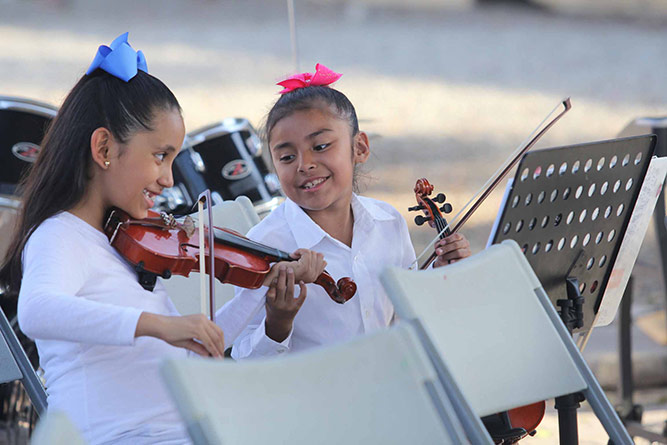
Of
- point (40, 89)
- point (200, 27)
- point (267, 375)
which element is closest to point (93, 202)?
point (267, 375)

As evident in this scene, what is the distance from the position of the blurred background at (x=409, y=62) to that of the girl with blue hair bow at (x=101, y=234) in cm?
342

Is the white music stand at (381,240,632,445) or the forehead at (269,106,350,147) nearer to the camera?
the white music stand at (381,240,632,445)

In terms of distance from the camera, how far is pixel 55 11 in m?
8.89

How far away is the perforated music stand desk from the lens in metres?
1.75

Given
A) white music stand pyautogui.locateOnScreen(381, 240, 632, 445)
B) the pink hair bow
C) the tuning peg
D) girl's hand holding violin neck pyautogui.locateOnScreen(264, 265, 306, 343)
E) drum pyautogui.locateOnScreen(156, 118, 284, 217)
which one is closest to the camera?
white music stand pyautogui.locateOnScreen(381, 240, 632, 445)

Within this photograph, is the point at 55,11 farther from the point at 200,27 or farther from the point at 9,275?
the point at 9,275

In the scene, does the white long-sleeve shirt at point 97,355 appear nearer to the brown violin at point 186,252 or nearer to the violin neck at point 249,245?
the brown violin at point 186,252

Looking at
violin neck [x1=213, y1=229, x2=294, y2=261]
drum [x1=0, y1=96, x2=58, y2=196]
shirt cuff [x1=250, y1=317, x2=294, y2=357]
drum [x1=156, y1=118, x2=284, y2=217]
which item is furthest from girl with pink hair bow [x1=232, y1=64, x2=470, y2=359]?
drum [x1=0, y1=96, x2=58, y2=196]

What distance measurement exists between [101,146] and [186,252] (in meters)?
0.25

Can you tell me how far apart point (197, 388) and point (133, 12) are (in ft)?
26.8

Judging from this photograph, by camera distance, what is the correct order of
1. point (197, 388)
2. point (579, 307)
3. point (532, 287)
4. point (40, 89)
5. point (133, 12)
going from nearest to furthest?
point (197, 388) < point (532, 287) < point (579, 307) < point (40, 89) < point (133, 12)

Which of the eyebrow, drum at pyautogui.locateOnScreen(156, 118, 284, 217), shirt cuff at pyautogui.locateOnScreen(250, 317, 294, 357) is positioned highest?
the eyebrow

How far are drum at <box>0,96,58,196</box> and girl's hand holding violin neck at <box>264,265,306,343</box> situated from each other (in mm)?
1016

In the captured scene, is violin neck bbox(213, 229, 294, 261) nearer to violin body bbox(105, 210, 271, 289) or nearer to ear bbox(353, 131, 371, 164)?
violin body bbox(105, 210, 271, 289)
